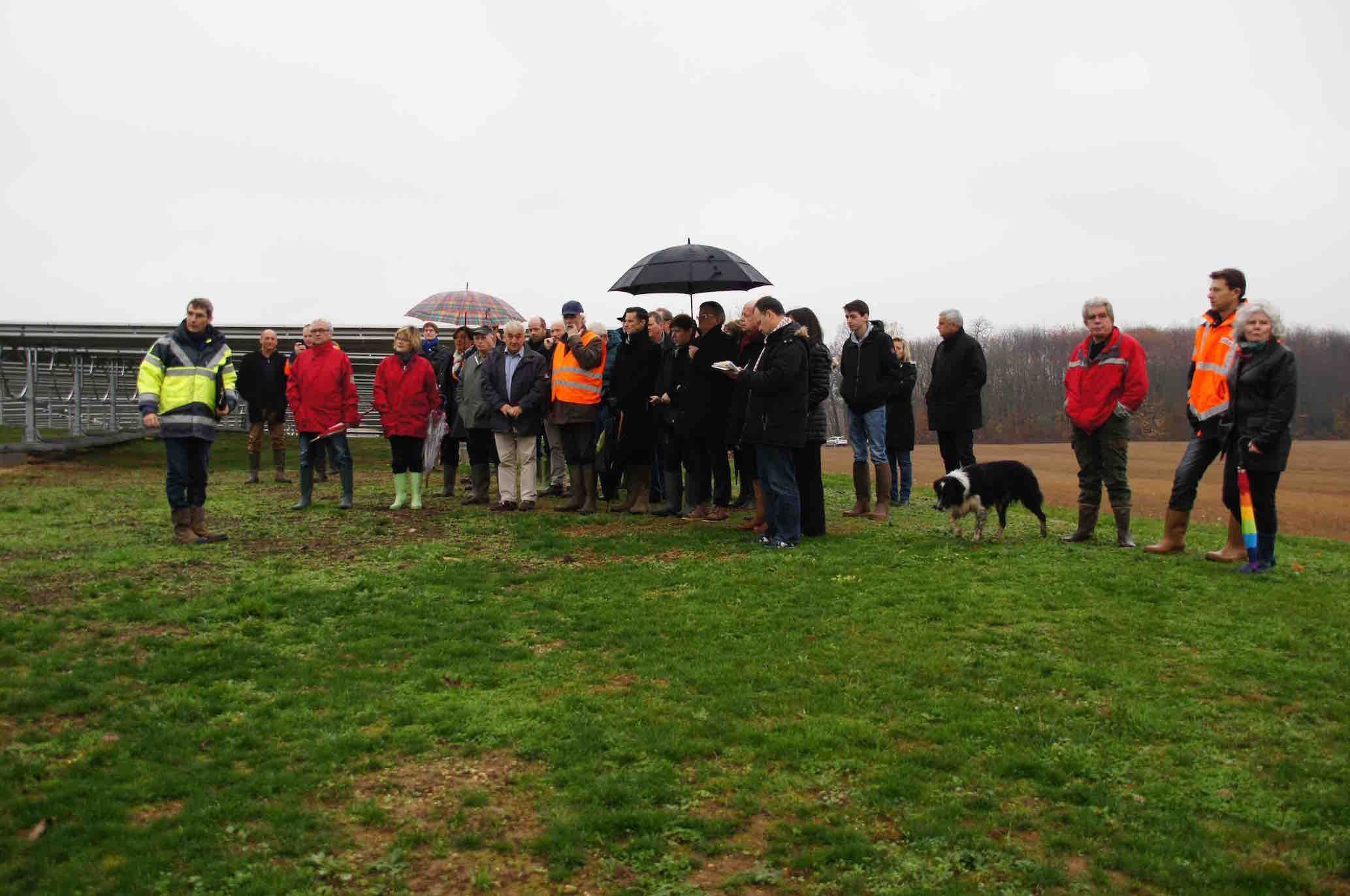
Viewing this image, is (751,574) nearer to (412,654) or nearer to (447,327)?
(412,654)

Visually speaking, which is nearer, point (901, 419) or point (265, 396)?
point (901, 419)

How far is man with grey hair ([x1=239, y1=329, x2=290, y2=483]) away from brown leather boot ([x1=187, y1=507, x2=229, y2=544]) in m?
6.16

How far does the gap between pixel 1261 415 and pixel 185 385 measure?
9.33 meters

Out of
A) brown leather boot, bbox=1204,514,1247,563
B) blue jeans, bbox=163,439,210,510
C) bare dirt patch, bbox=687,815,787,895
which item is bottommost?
bare dirt patch, bbox=687,815,787,895

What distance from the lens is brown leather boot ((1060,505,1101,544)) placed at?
10.1 metres

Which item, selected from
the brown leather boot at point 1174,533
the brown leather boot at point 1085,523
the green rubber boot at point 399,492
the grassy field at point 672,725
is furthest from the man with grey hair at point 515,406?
the brown leather boot at point 1174,533

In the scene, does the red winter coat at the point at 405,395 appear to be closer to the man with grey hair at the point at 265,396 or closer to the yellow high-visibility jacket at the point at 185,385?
the yellow high-visibility jacket at the point at 185,385

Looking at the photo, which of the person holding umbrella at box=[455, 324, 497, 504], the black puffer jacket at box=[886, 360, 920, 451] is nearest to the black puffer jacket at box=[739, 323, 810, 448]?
the person holding umbrella at box=[455, 324, 497, 504]

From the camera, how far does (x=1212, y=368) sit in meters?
9.11

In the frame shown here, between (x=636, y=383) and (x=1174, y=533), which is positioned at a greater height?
(x=636, y=383)

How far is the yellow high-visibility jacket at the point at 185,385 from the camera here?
395 inches

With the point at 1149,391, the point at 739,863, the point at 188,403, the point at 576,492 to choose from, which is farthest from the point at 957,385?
the point at 1149,391

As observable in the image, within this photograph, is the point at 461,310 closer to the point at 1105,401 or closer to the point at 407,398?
the point at 407,398

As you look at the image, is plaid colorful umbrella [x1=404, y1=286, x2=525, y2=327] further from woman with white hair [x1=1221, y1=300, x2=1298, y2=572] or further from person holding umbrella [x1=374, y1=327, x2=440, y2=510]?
woman with white hair [x1=1221, y1=300, x2=1298, y2=572]
